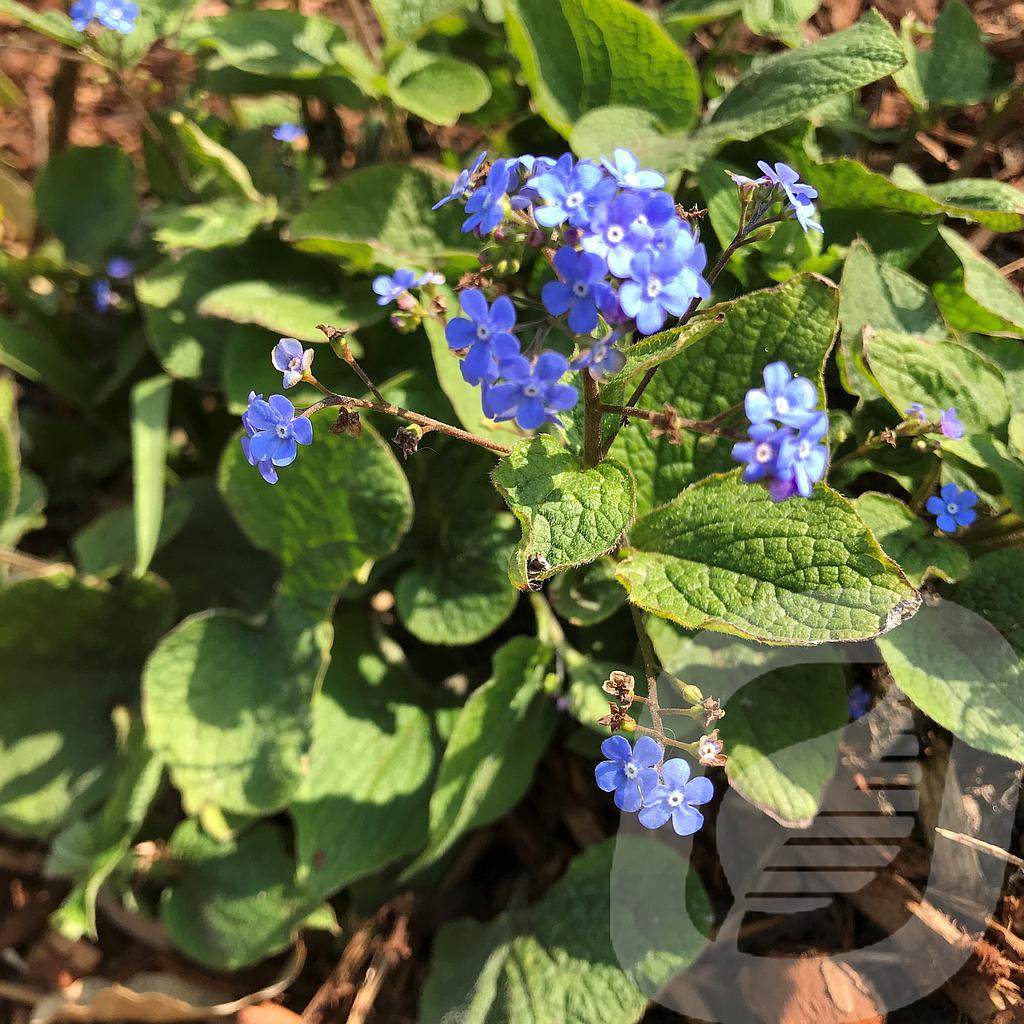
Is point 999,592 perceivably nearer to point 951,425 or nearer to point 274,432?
point 951,425

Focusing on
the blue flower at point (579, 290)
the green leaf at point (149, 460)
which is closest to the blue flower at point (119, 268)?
the green leaf at point (149, 460)

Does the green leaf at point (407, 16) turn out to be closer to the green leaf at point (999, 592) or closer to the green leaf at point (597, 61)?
the green leaf at point (597, 61)

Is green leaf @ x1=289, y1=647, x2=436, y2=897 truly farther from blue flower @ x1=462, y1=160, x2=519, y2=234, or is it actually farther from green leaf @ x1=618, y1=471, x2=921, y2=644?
blue flower @ x1=462, y1=160, x2=519, y2=234

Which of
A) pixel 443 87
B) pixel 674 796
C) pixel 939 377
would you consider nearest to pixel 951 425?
pixel 939 377

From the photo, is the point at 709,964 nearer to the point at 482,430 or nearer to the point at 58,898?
the point at 482,430

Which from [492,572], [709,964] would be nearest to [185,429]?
[492,572]
